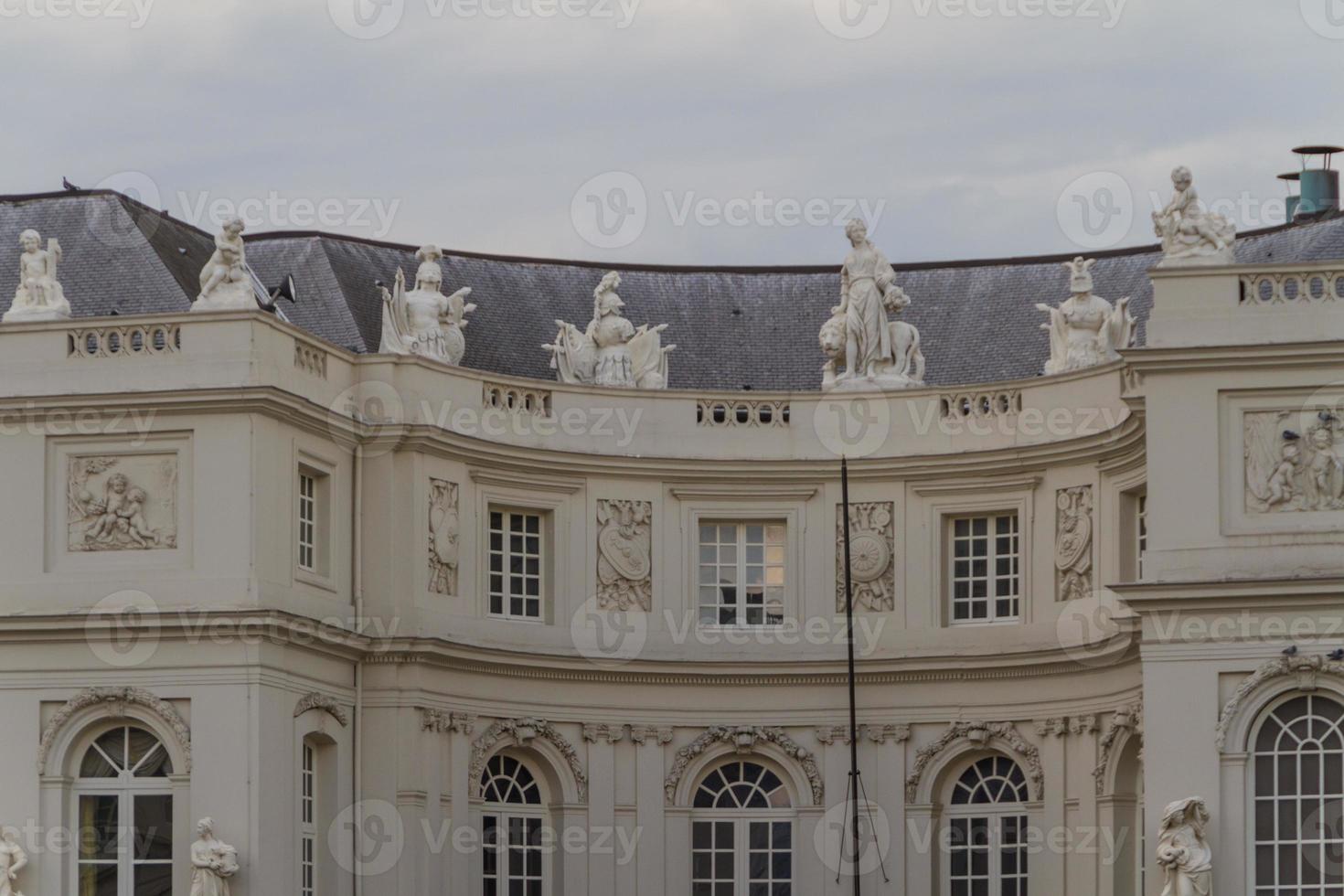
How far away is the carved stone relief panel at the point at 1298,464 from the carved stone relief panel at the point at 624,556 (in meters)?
9.63

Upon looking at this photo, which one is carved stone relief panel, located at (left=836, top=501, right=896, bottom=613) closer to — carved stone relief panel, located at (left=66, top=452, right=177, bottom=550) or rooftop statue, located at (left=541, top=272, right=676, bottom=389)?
rooftop statue, located at (left=541, top=272, right=676, bottom=389)

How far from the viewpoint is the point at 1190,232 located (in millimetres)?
42438

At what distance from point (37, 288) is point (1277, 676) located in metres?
15.9

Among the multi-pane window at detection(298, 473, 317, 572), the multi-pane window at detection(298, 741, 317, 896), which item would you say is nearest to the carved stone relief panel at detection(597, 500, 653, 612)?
the multi-pane window at detection(298, 473, 317, 572)

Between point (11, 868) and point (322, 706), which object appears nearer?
point (11, 868)

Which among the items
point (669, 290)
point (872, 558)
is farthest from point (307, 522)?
point (669, 290)

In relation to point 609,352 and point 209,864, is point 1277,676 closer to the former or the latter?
point 609,352

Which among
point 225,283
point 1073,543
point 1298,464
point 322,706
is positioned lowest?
point 322,706

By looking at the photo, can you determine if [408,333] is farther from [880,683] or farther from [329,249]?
[880,683]

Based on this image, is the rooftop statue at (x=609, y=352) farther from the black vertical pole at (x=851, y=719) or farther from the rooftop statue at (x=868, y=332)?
the black vertical pole at (x=851, y=719)

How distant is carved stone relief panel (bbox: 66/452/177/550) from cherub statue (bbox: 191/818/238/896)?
11.9 ft

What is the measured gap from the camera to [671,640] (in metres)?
47.8

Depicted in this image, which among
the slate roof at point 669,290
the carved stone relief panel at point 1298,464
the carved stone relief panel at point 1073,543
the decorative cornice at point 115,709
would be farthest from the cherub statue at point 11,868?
the carved stone relief panel at point 1298,464

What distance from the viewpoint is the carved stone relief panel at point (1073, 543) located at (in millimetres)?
45844
